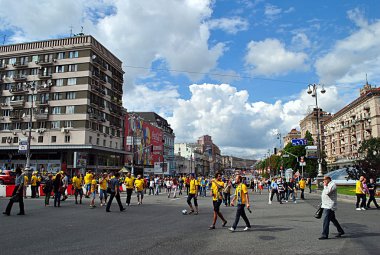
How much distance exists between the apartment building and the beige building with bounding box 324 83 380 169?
48.1 metres

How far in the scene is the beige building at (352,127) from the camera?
71.0 metres

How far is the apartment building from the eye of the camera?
55.4m

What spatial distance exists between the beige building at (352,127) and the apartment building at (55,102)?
158 feet

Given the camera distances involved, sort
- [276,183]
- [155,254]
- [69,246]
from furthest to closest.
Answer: [276,183], [69,246], [155,254]

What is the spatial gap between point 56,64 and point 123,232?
5364cm

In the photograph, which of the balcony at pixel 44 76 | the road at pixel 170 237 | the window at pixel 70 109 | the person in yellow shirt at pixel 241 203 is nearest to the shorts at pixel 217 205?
the road at pixel 170 237

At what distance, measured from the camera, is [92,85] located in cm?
5700

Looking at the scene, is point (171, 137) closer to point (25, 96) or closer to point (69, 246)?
point (25, 96)

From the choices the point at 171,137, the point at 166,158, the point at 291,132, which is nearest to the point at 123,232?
the point at 166,158

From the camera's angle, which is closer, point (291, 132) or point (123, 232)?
point (123, 232)

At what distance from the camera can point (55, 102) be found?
56.8 meters

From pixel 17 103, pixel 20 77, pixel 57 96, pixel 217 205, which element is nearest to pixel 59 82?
pixel 57 96

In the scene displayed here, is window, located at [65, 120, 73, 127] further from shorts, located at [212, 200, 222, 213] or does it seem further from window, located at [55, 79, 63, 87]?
shorts, located at [212, 200, 222, 213]

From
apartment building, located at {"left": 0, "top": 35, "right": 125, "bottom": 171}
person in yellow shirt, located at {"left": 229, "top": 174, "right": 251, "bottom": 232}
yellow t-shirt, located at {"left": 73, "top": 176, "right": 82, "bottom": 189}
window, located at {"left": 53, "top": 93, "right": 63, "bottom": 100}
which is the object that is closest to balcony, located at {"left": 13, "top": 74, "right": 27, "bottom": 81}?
apartment building, located at {"left": 0, "top": 35, "right": 125, "bottom": 171}
